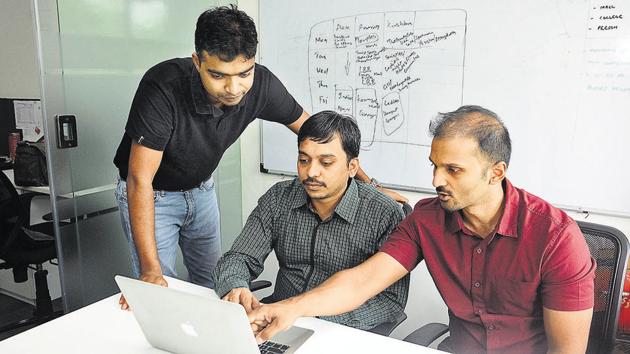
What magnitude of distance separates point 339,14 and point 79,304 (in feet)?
6.47

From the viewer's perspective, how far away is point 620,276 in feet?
4.47

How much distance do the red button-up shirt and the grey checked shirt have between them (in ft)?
0.51

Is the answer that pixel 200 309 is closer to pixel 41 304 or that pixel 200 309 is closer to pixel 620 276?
pixel 620 276

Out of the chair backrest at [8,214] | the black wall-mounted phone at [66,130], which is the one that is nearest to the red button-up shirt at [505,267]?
the black wall-mounted phone at [66,130]

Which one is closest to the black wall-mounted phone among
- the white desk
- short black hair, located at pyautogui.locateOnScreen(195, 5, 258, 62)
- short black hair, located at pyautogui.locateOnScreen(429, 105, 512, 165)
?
short black hair, located at pyautogui.locateOnScreen(195, 5, 258, 62)

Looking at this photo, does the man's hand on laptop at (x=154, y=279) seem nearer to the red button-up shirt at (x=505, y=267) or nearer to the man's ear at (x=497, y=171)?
the red button-up shirt at (x=505, y=267)

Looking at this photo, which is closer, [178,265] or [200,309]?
[200,309]

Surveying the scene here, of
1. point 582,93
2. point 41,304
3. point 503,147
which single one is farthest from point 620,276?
point 41,304

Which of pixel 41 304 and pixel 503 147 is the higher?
pixel 503 147

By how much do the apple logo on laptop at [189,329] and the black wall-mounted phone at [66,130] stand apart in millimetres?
1430

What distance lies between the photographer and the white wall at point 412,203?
8.65ft

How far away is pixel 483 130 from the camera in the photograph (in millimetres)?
1344

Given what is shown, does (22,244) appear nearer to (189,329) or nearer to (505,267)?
A: (189,329)

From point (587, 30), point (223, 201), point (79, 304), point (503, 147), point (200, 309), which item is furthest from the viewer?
point (223, 201)
